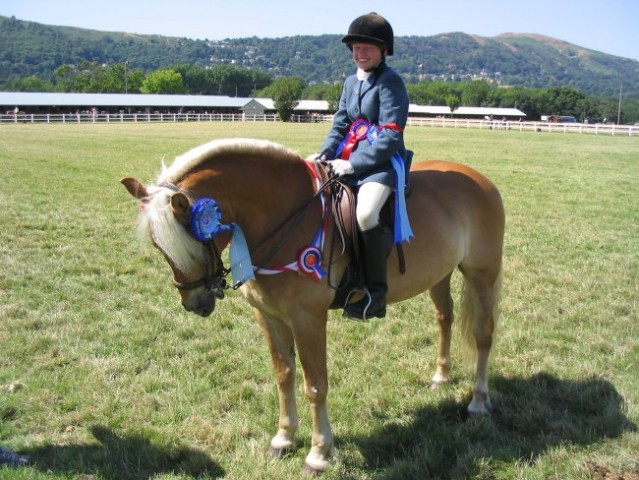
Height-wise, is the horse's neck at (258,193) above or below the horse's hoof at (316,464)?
above

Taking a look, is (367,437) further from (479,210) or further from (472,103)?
(472,103)

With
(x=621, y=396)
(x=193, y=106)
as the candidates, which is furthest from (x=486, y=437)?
(x=193, y=106)

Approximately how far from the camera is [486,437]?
4.36 metres

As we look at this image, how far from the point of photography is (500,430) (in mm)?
4516

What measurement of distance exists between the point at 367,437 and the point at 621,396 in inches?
91.5

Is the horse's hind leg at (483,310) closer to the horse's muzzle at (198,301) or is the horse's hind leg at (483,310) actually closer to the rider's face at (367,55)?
the rider's face at (367,55)

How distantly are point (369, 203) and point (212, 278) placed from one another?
3.89ft

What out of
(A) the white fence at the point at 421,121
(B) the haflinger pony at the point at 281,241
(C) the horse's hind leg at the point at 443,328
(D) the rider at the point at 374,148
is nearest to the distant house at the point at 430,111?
(A) the white fence at the point at 421,121

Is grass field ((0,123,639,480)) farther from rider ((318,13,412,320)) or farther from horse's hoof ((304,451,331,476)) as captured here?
rider ((318,13,412,320))

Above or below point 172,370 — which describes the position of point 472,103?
above

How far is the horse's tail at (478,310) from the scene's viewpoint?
5.00 meters

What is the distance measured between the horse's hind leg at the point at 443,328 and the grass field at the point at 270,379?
126 millimetres

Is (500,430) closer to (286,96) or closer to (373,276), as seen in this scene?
(373,276)

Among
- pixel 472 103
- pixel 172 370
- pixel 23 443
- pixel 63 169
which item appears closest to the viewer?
pixel 23 443
